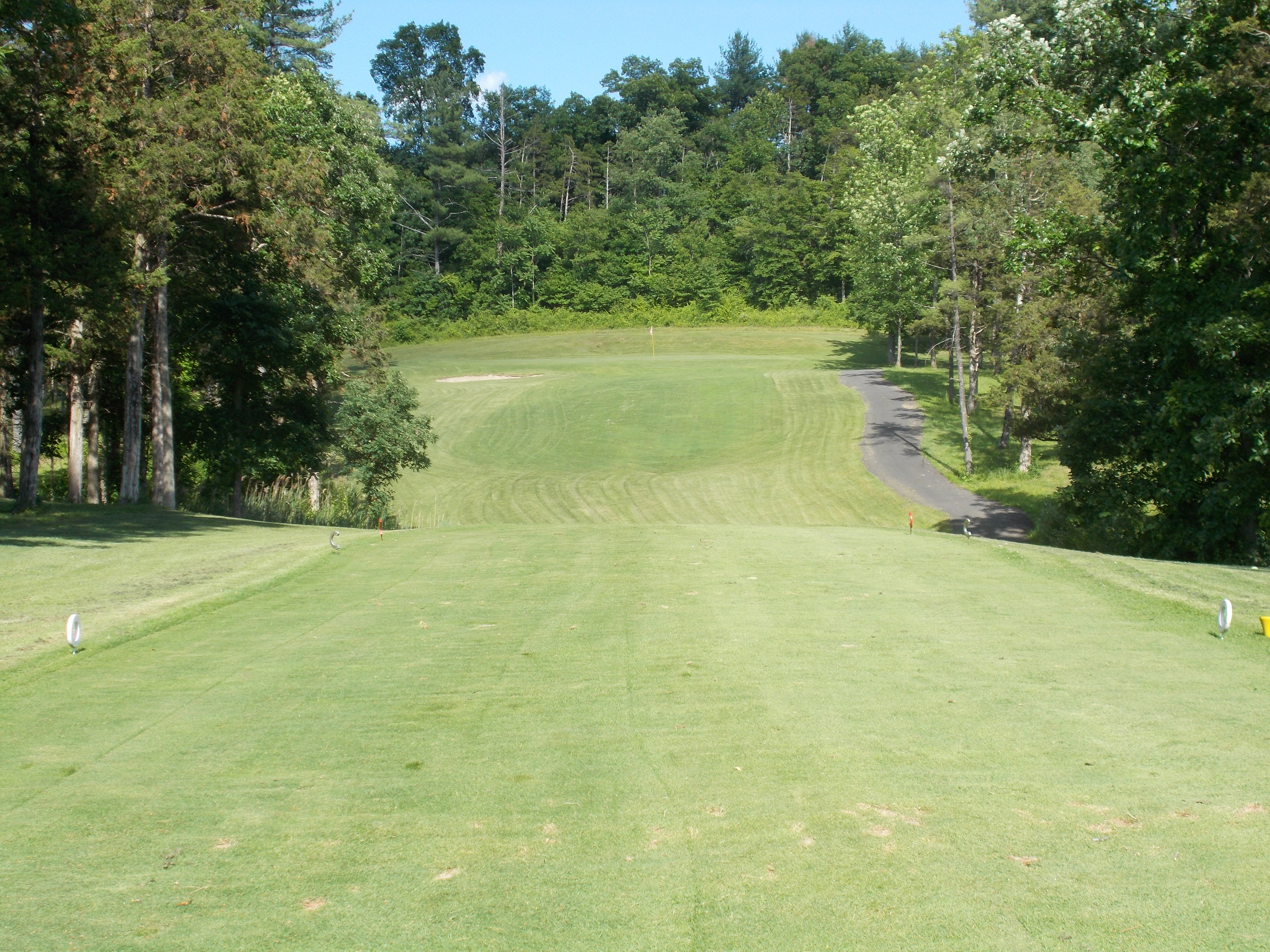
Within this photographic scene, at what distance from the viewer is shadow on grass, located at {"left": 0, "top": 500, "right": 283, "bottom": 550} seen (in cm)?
1661

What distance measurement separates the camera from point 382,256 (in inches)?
1777

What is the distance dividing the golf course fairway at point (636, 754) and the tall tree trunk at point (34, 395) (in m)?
7.22

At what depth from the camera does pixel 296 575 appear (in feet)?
44.5

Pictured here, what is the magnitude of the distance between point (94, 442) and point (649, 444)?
24556mm

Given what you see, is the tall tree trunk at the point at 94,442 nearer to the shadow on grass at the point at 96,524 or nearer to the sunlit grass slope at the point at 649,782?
the shadow on grass at the point at 96,524

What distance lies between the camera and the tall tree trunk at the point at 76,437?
1094 inches

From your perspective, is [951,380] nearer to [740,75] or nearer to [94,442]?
[94,442]

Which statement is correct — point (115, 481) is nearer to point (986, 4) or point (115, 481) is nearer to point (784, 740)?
point (784, 740)

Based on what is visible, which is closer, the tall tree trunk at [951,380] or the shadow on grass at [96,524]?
the shadow on grass at [96,524]

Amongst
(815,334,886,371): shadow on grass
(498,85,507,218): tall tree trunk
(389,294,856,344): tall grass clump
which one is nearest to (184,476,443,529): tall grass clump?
(815,334,886,371): shadow on grass

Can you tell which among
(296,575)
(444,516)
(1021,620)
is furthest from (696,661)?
(444,516)

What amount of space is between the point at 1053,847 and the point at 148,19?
2814 centimetres

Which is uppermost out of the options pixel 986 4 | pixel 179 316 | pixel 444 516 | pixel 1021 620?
pixel 986 4

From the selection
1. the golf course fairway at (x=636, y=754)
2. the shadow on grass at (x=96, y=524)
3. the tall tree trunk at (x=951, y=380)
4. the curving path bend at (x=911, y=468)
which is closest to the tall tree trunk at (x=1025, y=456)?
the curving path bend at (x=911, y=468)
